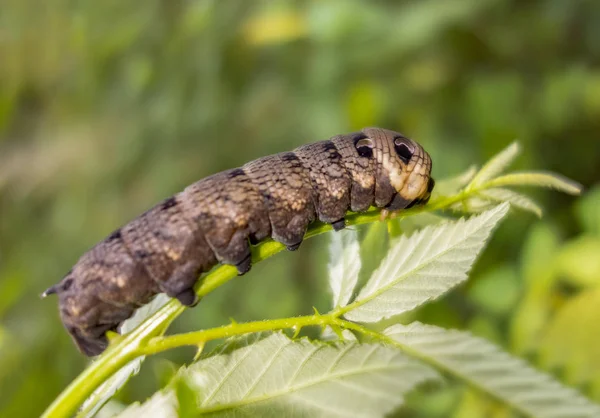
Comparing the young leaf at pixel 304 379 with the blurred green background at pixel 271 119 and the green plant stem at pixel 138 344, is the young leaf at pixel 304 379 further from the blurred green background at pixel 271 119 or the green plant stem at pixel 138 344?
the blurred green background at pixel 271 119

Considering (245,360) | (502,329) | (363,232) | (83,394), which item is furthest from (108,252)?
(502,329)

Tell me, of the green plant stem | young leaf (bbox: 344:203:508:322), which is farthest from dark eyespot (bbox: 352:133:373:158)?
the green plant stem

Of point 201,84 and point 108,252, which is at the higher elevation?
point 201,84

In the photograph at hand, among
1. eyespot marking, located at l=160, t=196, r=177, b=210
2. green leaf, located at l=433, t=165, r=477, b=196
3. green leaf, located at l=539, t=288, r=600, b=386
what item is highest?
eyespot marking, located at l=160, t=196, r=177, b=210

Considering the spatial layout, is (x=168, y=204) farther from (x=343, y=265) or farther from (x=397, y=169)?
(x=397, y=169)

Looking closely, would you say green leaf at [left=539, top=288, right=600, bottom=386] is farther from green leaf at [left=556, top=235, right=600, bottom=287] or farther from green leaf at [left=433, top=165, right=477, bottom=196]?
green leaf at [left=433, top=165, right=477, bottom=196]

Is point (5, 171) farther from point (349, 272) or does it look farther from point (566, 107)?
point (566, 107)
